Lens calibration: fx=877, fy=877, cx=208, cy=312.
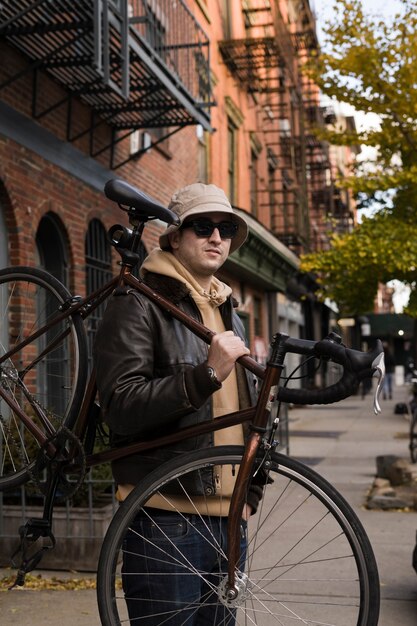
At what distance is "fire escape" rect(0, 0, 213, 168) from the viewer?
28.0 ft

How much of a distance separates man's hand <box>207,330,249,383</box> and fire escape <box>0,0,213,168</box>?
596 cm

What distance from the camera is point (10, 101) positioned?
9.02m

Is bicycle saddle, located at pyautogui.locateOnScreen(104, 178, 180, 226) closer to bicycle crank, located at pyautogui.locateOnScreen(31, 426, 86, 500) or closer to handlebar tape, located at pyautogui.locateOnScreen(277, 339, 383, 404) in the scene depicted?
handlebar tape, located at pyautogui.locateOnScreen(277, 339, 383, 404)

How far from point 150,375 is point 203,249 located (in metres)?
0.52

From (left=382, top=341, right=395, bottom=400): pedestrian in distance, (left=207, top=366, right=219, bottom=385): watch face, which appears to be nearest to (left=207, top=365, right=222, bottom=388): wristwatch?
(left=207, top=366, right=219, bottom=385): watch face

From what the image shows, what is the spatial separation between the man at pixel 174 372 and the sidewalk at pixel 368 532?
2254 mm

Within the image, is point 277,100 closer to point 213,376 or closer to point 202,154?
point 202,154

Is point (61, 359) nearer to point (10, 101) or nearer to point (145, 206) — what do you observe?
point (145, 206)

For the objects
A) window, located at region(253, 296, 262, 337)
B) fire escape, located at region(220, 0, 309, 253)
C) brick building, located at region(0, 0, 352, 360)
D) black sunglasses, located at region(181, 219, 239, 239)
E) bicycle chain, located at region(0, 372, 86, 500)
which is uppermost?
fire escape, located at region(220, 0, 309, 253)

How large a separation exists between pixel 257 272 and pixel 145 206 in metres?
18.6

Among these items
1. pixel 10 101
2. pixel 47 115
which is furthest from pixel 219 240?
pixel 47 115

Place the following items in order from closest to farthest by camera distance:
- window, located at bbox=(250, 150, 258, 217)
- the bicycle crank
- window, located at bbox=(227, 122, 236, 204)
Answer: the bicycle crank < window, located at bbox=(227, 122, 236, 204) < window, located at bbox=(250, 150, 258, 217)

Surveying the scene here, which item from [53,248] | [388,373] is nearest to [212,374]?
[53,248]

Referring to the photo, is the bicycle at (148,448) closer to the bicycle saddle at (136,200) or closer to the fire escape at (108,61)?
the bicycle saddle at (136,200)
